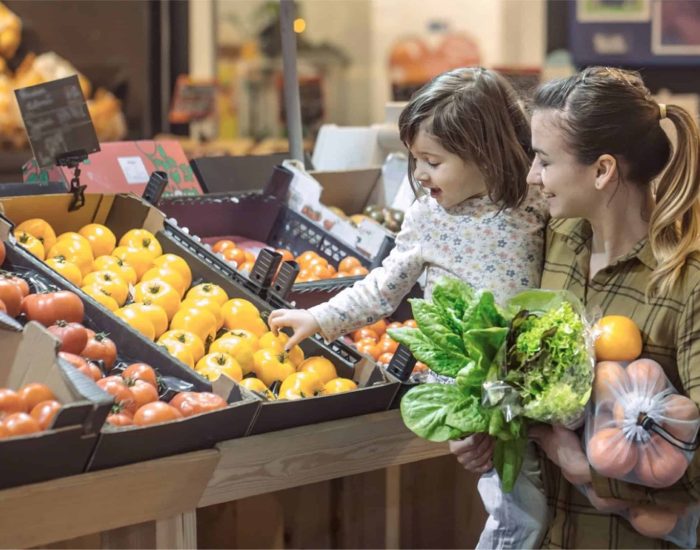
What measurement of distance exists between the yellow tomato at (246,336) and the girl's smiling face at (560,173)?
0.83 meters

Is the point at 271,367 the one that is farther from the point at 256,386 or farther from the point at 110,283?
the point at 110,283

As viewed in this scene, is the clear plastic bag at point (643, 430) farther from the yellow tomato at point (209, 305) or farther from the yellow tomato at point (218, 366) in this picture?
the yellow tomato at point (209, 305)

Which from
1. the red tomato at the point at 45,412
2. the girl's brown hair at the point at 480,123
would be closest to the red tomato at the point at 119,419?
the red tomato at the point at 45,412

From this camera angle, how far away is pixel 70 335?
2189mm

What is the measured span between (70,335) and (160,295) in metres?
0.43

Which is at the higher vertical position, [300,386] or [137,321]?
[137,321]

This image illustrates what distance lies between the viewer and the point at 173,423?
79.5 inches

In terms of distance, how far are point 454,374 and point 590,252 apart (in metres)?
0.40

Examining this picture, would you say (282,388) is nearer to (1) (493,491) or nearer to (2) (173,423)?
(2) (173,423)

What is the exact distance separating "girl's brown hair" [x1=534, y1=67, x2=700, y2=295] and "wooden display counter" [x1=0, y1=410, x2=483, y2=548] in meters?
0.80

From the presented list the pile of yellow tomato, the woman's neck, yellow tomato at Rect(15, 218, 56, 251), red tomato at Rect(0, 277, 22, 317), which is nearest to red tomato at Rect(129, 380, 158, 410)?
the pile of yellow tomato

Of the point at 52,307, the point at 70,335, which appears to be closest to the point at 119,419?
the point at 70,335

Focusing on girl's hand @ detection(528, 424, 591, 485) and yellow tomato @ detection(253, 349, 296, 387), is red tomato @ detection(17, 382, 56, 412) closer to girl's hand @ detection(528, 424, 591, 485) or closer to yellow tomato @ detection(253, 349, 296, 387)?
yellow tomato @ detection(253, 349, 296, 387)

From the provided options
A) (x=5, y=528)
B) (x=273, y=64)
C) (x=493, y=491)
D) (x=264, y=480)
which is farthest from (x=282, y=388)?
(x=273, y=64)
